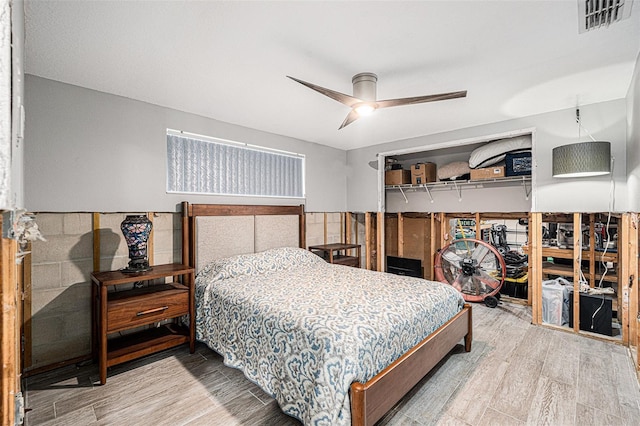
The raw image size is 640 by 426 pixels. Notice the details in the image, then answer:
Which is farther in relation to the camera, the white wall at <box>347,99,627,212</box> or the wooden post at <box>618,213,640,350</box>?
the white wall at <box>347,99,627,212</box>

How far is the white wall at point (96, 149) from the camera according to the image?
246cm

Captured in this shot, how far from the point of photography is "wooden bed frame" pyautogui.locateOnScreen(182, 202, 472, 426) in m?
1.60

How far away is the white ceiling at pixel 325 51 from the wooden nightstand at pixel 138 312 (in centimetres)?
165

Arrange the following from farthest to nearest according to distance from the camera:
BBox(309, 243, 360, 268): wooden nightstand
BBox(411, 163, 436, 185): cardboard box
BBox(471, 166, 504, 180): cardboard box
Answer: BBox(411, 163, 436, 185): cardboard box, BBox(309, 243, 360, 268): wooden nightstand, BBox(471, 166, 504, 180): cardboard box

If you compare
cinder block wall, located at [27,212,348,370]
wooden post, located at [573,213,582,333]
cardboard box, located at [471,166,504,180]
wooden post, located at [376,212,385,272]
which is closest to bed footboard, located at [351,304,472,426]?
wooden post, located at [573,213,582,333]

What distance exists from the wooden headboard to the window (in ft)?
0.85

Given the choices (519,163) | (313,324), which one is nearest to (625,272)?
(519,163)

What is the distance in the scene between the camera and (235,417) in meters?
1.93

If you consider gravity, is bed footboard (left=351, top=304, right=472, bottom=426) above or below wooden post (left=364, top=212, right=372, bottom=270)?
below

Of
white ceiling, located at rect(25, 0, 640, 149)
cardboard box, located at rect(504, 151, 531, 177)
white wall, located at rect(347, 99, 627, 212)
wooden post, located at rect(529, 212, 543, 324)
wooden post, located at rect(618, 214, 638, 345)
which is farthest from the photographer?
cardboard box, located at rect(504, 151, 531, 177)

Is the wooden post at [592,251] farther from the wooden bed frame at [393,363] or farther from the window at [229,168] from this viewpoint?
the window at [229,168]

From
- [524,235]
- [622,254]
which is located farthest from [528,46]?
[524,235]

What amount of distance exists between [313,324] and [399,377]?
0.63m

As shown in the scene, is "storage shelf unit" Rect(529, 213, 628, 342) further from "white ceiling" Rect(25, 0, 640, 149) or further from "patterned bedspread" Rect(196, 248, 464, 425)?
"patterned bedspread" Rect(196, 248, 464, 425)
